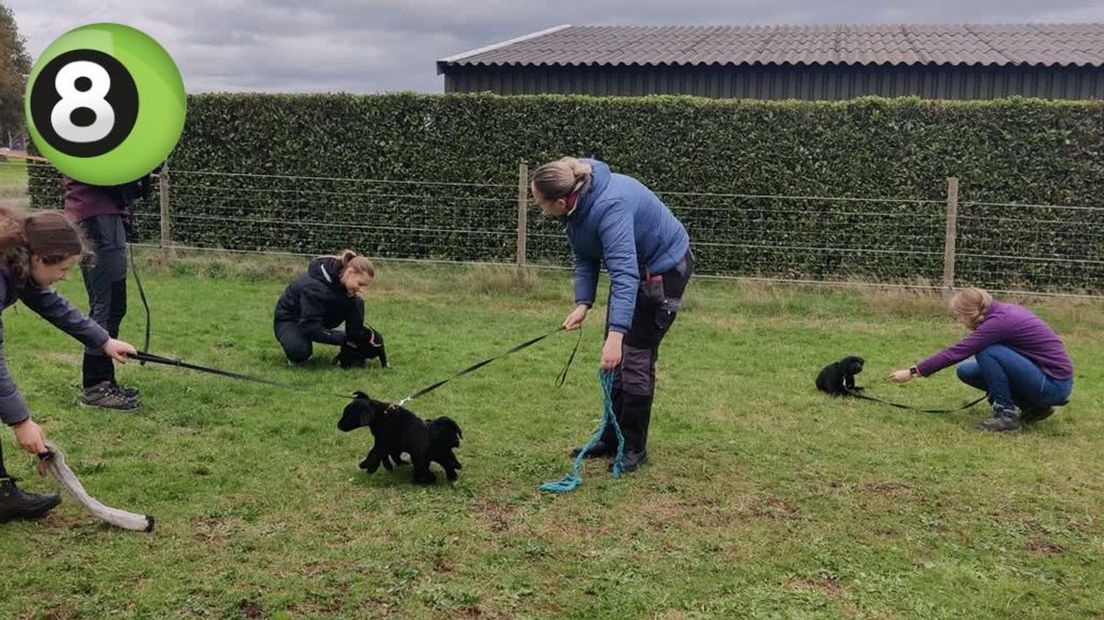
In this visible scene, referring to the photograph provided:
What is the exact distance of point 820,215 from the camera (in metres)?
10.9

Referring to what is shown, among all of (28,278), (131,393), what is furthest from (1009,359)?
(131,393)

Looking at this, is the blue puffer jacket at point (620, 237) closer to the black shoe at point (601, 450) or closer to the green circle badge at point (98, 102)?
the black shoe at point (601, 450)

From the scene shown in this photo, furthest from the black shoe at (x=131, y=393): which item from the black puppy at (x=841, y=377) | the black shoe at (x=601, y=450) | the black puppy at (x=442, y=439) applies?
the black puppy at (x=841, y=377)

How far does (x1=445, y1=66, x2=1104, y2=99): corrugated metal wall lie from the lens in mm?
13062

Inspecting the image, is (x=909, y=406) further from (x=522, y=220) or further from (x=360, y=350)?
(x=522, y=220)

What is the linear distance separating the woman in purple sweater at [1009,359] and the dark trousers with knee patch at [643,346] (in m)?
1.70

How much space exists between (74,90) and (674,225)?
3721 mm

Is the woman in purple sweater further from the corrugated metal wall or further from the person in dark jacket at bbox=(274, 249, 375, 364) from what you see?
the corrugated metal wall

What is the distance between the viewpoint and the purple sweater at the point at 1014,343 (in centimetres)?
530

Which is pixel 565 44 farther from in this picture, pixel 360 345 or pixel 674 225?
pixel 674 225

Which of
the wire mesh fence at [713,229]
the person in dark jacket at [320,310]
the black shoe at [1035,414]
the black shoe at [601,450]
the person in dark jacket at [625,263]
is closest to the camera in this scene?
the person in dark jacket at [625,263]

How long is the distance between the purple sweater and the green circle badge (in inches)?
189

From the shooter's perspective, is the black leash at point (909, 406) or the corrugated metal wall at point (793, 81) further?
the corrugated metal wall at point (793, 81)

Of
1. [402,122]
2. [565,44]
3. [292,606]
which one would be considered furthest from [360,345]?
[565,44]
